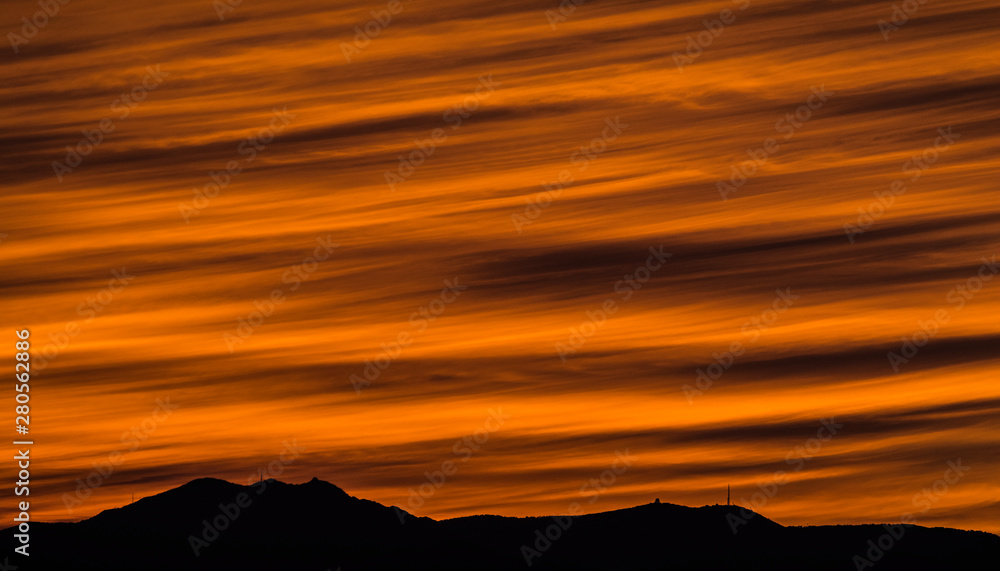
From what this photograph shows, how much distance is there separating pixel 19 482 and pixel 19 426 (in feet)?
17.3

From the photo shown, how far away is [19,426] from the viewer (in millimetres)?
57812

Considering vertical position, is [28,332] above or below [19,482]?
above

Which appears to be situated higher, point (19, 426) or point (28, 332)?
point (28, 332)

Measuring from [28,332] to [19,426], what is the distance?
414 centimetres

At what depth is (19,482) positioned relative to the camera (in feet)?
203

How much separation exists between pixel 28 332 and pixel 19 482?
7.29 metres

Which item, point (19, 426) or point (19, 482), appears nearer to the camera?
point (19, 426)

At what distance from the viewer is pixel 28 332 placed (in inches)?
2339
